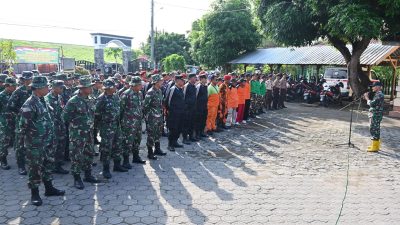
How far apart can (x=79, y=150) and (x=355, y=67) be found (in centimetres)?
1391

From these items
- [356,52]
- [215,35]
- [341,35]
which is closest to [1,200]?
[341,35]

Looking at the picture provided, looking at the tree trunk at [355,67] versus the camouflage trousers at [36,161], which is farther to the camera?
the tree trunk at [355,67]

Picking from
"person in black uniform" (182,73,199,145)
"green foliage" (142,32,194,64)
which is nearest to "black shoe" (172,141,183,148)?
"person in black uniform" (182,73,199,145)

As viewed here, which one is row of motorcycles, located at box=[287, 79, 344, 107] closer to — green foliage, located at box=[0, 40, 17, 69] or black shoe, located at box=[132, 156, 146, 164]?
black shoe, located at box=[132, 156, 146, 164]

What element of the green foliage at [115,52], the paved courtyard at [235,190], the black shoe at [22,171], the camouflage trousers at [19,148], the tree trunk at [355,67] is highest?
the green foliage at [115,52]

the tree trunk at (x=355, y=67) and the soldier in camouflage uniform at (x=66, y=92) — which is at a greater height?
the tree trunk at (x=355, y=67)

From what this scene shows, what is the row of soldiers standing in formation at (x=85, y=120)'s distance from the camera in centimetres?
468

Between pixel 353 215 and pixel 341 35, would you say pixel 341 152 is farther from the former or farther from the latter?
pixel 341 35

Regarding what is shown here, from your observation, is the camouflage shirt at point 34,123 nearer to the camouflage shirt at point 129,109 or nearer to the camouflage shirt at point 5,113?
the camouflage shirt at point 129,109

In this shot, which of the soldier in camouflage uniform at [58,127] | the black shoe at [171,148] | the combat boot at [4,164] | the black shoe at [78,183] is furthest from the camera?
the black shoe at [171,148]

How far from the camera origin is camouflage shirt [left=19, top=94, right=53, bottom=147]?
4547 millimetres

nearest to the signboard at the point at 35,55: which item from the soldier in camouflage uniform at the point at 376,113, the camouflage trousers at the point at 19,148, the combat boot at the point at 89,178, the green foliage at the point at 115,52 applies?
the green foliage at the point at 115,52

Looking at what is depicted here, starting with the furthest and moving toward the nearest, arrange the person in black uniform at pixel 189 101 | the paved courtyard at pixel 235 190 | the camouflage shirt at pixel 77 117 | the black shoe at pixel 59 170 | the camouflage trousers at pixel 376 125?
the person in black uniform at pixel 189 101 < the camouflage trousers at pixel 376 125 < the black shoe at pixel 59 170 < the camouflage shirt at pixel 77 117 < the paved courtyard at pixel 235 190

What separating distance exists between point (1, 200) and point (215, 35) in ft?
68.2
